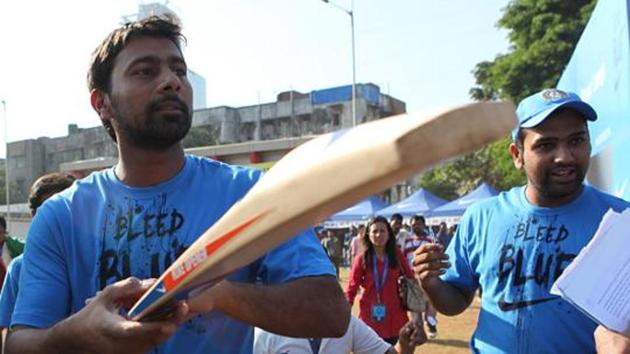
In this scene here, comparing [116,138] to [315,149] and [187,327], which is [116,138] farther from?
[315,149]

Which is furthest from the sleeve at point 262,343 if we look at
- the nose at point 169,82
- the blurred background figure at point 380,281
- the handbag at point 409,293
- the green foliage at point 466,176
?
the green foliage at point 466,176

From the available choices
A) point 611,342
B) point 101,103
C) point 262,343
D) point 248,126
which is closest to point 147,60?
point 101,103

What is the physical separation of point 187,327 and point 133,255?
24cm

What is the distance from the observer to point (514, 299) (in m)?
2.46

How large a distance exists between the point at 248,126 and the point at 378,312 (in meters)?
73.2

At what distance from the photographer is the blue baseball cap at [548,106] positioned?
8.06 ft

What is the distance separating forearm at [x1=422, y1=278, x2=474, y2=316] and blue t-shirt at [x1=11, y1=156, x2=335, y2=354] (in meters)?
1.21

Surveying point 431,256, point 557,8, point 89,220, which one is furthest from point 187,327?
point 557,8

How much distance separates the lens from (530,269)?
8.05 ft

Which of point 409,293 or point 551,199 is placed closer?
point 551,199

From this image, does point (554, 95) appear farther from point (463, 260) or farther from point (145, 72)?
point (145, 72)

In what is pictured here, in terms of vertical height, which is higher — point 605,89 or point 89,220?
point 605,89

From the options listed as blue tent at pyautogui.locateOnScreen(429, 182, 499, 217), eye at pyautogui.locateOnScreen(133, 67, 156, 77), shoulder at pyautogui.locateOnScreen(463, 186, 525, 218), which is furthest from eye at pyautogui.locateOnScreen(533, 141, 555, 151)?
blue tent at pyautogui.locateOnScreen(429, 182, 499, 217)

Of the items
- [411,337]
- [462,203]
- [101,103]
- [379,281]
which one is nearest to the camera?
[101,103]
